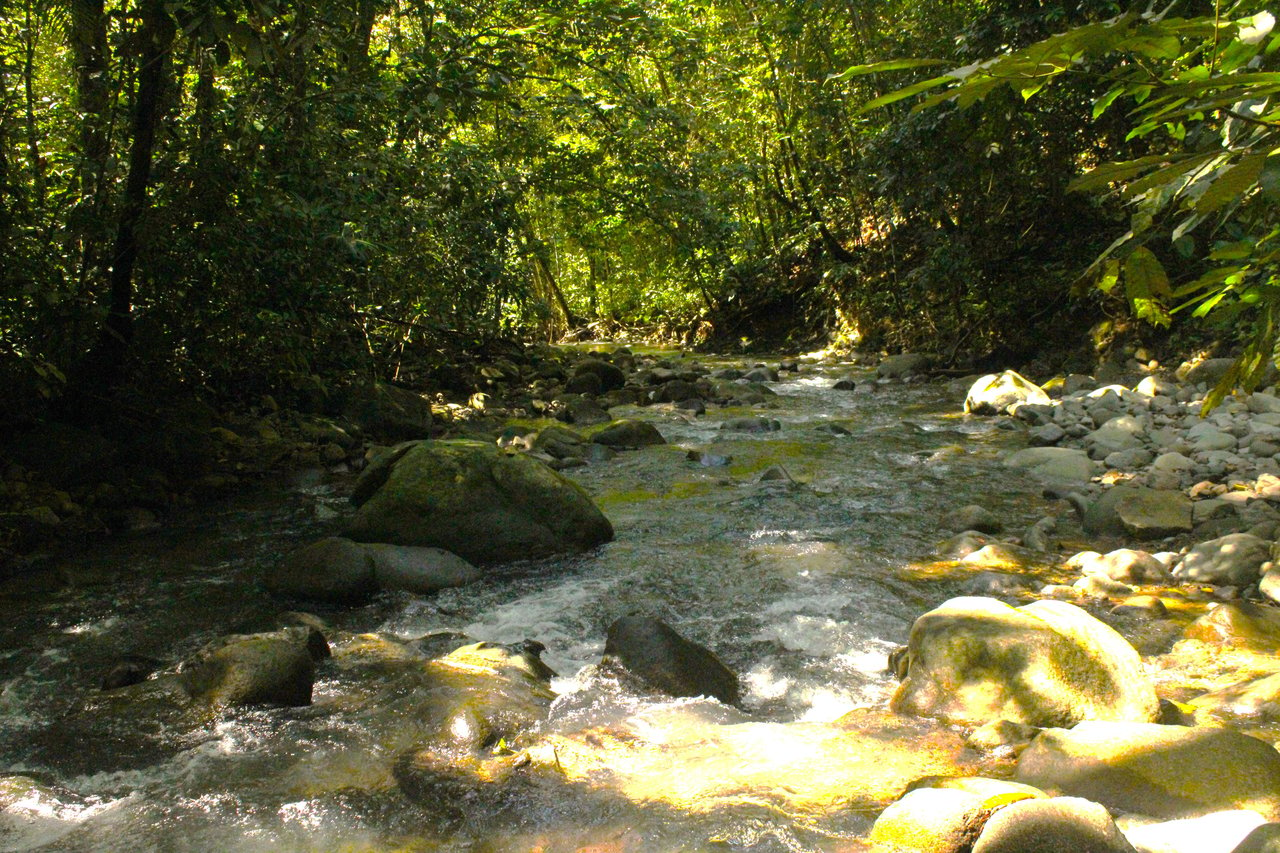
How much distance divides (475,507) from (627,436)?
3747 mm

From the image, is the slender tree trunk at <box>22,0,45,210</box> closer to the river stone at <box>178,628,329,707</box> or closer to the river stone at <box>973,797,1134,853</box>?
the river stone at <box>178,628,329,707</box>

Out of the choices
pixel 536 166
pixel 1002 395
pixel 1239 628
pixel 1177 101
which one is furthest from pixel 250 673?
pixel 536 166

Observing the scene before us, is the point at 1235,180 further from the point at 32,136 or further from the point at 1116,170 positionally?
the point at 32,136

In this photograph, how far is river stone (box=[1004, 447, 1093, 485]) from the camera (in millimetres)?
7484

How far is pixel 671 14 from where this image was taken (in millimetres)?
16344

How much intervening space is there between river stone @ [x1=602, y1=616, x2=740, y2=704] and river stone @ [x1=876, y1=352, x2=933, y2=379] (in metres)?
10.6

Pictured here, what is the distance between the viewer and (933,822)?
252 cm

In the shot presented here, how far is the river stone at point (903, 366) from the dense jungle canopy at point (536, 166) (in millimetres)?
530

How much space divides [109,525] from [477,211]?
494 centimetres

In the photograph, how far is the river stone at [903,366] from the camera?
13906 mm

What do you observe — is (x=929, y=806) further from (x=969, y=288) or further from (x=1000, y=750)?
(x=969, y=288)

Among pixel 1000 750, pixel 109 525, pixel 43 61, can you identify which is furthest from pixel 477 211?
pixel 1000 750

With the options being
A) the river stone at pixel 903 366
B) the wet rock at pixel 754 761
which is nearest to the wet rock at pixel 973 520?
the wet rock at pixel 754 761

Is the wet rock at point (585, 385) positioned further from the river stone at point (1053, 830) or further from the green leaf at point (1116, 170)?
the green leaf at point (1116, 170)
